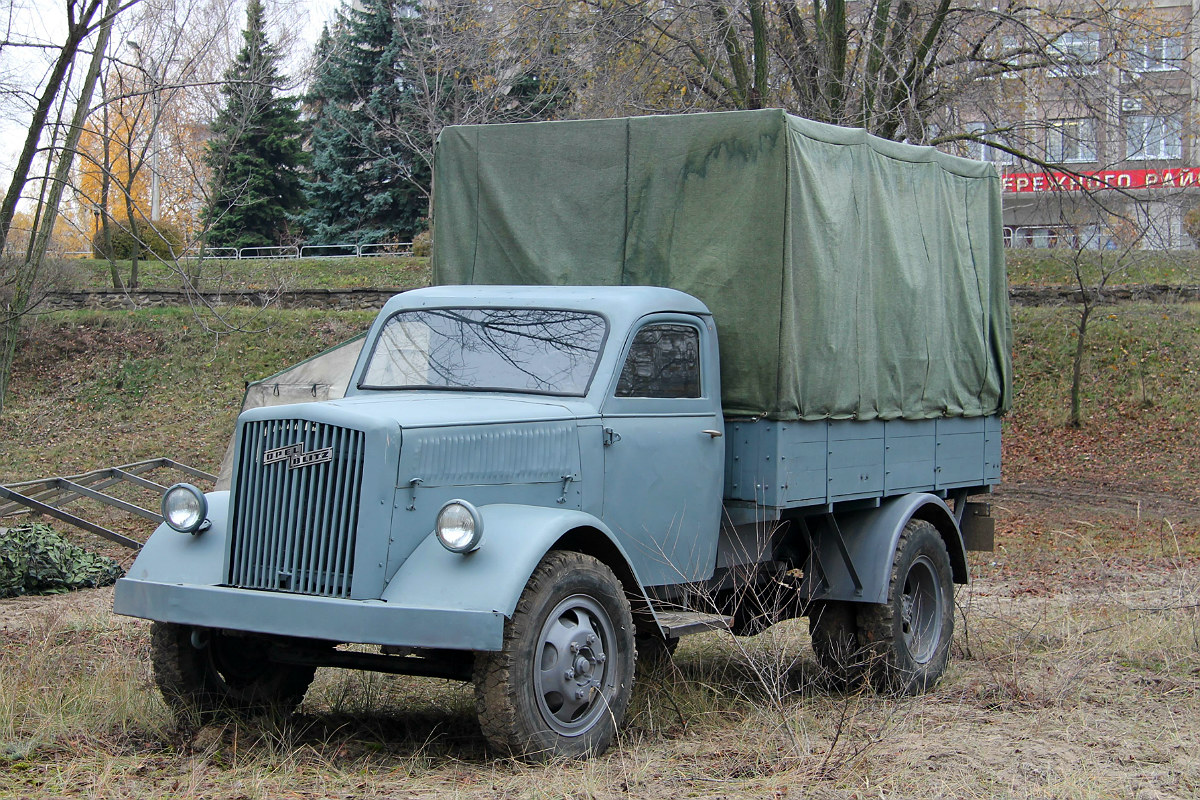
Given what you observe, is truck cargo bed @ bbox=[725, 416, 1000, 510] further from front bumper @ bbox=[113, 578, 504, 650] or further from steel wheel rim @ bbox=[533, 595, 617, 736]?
front bumper @ bbox=[113, 578, 504, 650]

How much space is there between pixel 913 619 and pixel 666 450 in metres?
2.50

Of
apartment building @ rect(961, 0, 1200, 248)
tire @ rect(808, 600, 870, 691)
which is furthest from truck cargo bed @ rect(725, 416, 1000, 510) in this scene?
apartment building @ rect(961, 0, 1200, 248)

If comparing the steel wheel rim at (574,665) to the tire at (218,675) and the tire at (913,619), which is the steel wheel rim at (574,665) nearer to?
the tire at (218,675)

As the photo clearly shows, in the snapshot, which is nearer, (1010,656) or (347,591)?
(347,591)

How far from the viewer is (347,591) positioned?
5.27 metres

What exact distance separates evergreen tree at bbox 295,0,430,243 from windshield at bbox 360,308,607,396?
3074 cm

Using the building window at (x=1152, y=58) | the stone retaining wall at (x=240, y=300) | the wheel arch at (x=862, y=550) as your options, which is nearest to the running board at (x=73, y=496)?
the wheel arch at (x=862, y=550)

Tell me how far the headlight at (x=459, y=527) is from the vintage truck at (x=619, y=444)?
0.02m

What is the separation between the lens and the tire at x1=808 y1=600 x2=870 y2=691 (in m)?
7.59

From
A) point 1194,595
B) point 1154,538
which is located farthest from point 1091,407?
point 1194,595

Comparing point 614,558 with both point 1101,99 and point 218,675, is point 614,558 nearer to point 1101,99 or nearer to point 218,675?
point 218,675

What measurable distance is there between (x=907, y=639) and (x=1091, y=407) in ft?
54.8

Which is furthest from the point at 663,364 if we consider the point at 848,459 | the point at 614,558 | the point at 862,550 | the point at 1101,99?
the point at 1101,99

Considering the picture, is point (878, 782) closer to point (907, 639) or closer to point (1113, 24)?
point (907, 639)
